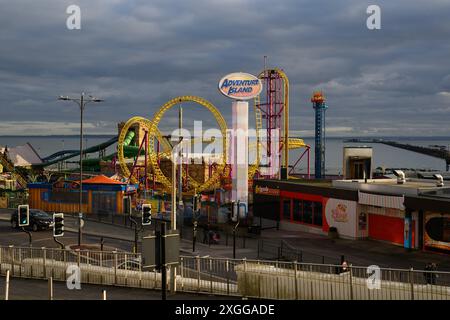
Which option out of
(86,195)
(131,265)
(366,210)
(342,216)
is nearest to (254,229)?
(342,216)

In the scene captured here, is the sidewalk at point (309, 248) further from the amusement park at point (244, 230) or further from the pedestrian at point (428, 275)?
the pedestrian at point (428, 275)

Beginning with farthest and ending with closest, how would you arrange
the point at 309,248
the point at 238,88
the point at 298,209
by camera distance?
the point at 238,88 < the point at 298,209 < the point at 309,248

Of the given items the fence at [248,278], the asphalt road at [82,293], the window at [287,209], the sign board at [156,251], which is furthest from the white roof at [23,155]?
the sign board at [156,251]

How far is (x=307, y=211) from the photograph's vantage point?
45.0 metres

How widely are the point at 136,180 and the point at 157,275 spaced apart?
167 feet

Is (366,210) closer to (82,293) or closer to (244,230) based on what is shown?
(244,230)

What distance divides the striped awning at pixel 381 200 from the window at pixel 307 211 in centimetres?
580

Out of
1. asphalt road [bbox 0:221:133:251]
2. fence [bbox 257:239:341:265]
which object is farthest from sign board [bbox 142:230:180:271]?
asphalt road [bbox 0:221:133:251]

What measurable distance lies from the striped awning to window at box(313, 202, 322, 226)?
15.1 feet

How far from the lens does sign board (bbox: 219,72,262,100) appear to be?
51.3 metres

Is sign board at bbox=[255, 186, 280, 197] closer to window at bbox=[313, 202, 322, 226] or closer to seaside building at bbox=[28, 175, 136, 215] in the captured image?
window at bbox=[313, 202, 322, 226]

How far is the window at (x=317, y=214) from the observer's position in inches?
1714

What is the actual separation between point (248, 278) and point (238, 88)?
113 feet

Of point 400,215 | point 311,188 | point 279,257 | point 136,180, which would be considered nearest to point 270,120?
point 136,180
